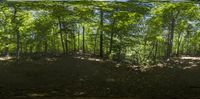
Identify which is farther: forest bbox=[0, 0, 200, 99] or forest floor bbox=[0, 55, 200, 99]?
forest bbox=[0, 0, 200, 99]

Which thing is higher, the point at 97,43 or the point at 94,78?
the point at 97,43

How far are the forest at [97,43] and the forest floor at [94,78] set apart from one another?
0.07 m

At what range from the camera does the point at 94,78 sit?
22.4 m

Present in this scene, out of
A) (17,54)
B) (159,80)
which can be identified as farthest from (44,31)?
(159,80)

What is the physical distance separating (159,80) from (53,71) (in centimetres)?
743

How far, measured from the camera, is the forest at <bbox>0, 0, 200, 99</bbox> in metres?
22.4

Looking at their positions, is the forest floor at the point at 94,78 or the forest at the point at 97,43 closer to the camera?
the forest floor at the point at 94,78

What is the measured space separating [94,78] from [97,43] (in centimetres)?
397

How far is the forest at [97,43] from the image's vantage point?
22375mm

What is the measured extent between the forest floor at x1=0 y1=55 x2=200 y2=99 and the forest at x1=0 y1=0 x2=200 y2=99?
0.22ft

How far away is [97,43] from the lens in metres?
25.5

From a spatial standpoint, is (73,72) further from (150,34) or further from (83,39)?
(150,34)

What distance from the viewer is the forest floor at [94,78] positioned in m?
19.2

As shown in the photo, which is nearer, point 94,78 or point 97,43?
point 94,78
